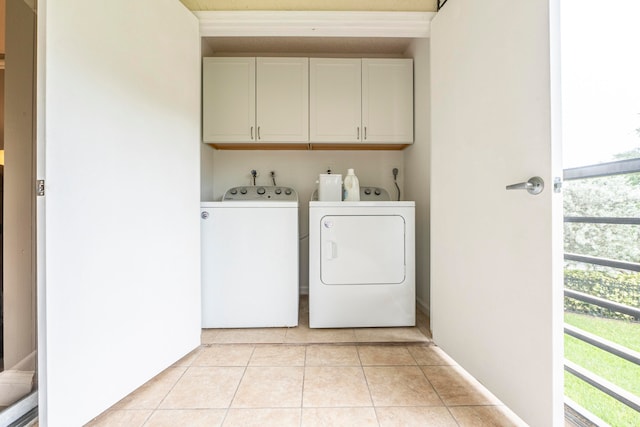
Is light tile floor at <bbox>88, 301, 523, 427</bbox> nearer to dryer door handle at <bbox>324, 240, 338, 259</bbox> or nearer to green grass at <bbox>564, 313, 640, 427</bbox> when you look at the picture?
green grass at <bbox>564, 313, 640, 427</bbox>

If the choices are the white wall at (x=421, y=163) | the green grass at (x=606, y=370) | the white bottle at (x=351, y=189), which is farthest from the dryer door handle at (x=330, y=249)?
the green grass at (x=606, y=370)

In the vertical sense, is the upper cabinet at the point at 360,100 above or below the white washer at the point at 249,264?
above

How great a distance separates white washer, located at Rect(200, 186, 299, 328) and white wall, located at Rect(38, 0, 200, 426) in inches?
11.0

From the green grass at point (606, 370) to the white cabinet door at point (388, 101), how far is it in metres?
1.65

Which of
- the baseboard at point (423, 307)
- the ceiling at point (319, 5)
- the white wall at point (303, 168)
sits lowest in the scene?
the baseboard at point (423, 307)

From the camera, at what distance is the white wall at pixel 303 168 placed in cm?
261

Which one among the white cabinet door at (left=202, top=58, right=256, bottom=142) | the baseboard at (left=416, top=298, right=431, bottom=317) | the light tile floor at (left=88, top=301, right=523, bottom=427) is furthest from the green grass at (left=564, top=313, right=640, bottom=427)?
the white cabinet door at (left=202, top=58, right=256, bottom=142)

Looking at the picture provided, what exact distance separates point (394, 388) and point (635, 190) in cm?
132

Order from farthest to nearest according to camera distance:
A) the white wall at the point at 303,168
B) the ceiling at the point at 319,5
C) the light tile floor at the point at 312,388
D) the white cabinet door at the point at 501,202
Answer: the white wall at the point at 303,168
the ceiling at the point at 319,5
the light tile floor at the point at 312,388
the white cabinet door at the point at 501,202

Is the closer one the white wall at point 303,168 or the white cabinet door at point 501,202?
the white cabinet door at point 501,202

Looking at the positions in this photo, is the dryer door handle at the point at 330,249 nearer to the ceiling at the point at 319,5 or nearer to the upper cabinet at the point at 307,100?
the upper cabinet at the point at 307,100

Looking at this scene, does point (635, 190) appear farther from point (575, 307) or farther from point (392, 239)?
point (392, 239)

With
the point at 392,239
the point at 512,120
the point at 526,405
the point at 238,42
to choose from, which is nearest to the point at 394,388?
the point at 526,405

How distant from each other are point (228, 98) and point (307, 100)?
661 mm
